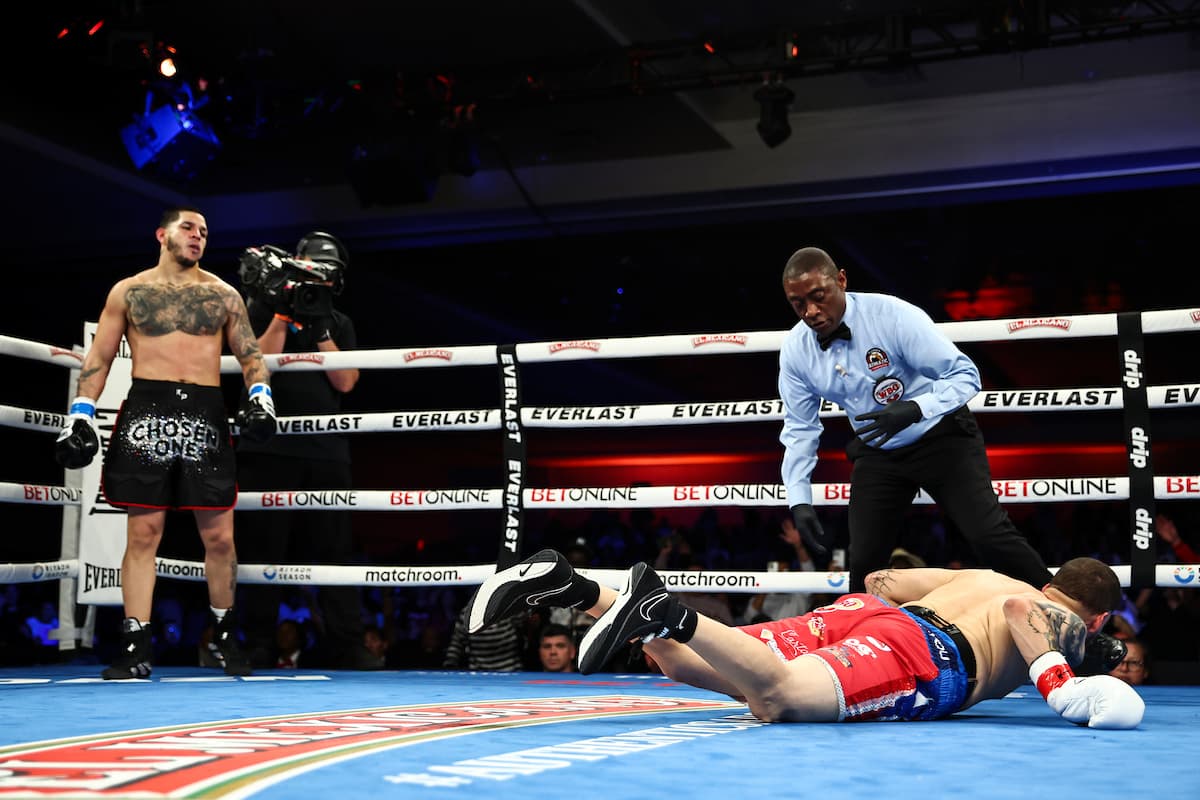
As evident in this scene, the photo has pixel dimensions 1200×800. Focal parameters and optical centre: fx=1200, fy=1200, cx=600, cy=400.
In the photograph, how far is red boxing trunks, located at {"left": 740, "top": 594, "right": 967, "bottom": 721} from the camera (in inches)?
91.7

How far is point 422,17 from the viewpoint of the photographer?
7559 millimetres

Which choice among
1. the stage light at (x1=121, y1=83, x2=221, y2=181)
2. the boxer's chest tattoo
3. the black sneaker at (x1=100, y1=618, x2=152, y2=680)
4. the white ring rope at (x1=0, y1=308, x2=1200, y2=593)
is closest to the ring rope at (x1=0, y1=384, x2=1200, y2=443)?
the white ring rope at (x1=0, y1=308, x2=1200, y2=593)

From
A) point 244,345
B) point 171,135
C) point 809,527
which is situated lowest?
point 809,527

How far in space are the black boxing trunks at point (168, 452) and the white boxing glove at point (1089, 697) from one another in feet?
8.33

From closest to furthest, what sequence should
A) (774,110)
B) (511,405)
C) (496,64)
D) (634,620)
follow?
(634,620)
(511,405)
(774,110)
(496,64)

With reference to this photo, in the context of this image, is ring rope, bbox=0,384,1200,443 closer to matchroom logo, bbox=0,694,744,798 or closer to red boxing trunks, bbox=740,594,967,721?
red boxing trunks, bbox=740,594,967,721

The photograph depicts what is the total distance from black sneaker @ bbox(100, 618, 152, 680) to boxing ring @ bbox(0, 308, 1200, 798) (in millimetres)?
99

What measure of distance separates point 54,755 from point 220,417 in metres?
2.24

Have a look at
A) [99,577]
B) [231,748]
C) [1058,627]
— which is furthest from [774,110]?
[231,748]

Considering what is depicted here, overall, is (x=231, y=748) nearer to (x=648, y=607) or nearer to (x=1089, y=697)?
(x=648, y=607)

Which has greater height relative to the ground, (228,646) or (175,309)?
(175,309)

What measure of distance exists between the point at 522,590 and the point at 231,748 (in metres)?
0.61

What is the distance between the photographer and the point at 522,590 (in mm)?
2180

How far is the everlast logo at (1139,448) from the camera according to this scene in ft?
11.5
